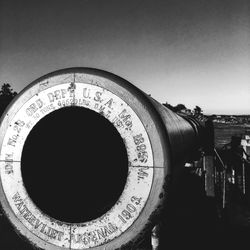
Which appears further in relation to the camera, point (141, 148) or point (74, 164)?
point (74, 164)

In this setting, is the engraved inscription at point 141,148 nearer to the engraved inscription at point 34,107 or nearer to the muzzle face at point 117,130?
the muzzle face at point 117,130

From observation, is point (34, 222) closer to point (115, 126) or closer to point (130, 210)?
point (130, 210)

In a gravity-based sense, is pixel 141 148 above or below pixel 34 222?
above

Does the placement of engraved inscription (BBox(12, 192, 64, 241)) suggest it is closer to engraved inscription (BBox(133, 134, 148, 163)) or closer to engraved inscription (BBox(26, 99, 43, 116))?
engraved inscription (BBox(26, 99, 43, 116))

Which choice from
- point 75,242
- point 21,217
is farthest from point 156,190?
point 21,217

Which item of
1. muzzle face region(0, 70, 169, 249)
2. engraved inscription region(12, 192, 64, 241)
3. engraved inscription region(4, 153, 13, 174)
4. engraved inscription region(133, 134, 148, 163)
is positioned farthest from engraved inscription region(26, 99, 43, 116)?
engraved inscription region(133, 134, 148, 163)

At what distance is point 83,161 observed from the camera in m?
2.30

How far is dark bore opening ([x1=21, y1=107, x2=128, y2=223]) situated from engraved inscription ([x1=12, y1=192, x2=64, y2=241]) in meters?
0.10

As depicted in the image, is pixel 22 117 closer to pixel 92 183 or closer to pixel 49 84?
A: pixel 49 84

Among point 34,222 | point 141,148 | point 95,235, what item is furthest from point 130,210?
point 34,222

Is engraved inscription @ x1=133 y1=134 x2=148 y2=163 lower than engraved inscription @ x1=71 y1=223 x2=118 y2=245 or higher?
higher

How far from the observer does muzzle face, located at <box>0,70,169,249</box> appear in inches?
69.7

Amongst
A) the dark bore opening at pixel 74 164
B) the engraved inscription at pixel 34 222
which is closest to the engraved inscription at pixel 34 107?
the dark bore opening at pixel 74 164

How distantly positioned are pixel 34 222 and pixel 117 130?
86cm
